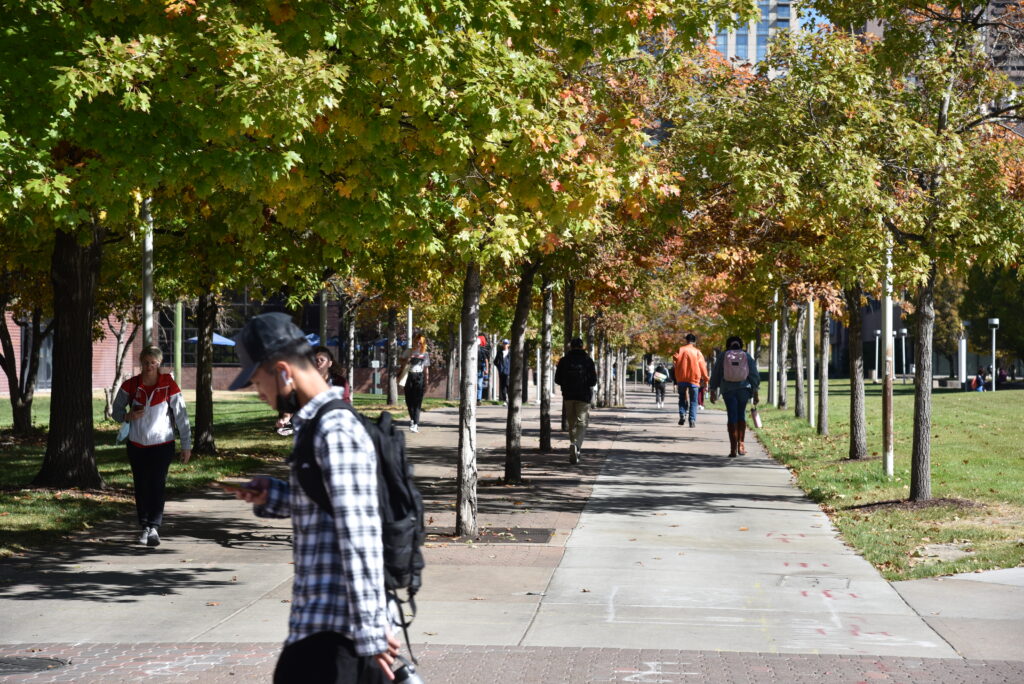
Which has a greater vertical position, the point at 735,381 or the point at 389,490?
the point at 735,381

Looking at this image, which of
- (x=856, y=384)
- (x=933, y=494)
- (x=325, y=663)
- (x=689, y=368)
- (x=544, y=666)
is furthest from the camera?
(x=689, y=368)

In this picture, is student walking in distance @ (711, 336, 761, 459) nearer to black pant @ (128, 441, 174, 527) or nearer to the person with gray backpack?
black pant @ (128, 441, 174, 527)

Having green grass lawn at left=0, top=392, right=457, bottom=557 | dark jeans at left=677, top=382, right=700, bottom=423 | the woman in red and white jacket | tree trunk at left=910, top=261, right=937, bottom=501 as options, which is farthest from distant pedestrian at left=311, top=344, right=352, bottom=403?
dark jeans at left=677, top=382, right=700, bottom=423

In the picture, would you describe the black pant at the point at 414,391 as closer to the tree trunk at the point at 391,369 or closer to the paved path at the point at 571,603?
the paved path at the point at 571,603

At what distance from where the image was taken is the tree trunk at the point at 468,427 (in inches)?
442

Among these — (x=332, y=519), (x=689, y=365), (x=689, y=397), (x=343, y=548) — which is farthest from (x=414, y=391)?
(x=343, y=548)

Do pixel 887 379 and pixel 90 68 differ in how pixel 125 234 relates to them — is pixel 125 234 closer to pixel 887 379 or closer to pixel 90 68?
pixel 90 68

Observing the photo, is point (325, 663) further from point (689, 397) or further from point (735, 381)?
point (689, 397)

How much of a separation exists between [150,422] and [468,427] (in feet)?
9.23

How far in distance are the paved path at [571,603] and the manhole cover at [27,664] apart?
9cm

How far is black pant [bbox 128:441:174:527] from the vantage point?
1041 centimetres

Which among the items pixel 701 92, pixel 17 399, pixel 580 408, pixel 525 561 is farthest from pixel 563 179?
pixel 17 399

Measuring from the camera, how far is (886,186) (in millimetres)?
13469

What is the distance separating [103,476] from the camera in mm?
16469
